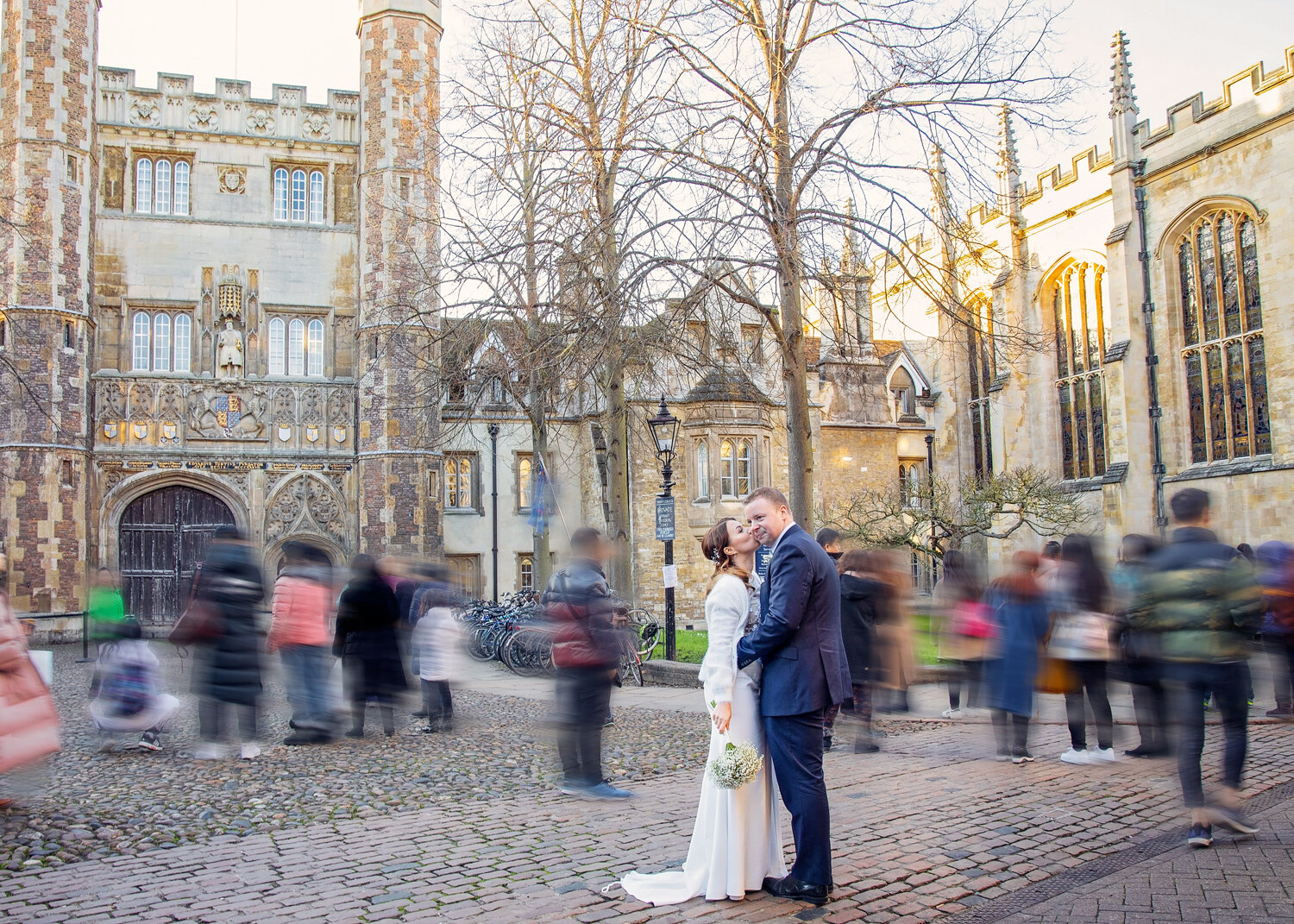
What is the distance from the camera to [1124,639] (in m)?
6.95

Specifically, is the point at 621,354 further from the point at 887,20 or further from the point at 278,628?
the point at 278,628

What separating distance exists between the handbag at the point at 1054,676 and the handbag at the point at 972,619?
643mm

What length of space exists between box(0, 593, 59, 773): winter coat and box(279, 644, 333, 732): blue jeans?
2.72 meters

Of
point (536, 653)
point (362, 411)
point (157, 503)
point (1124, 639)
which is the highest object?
point (362, 411)

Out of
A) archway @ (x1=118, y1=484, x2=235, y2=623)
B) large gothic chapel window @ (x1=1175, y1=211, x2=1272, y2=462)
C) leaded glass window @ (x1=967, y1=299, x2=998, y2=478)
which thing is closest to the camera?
archway @ (x1=118, y1=484, x2=235, y2=623)

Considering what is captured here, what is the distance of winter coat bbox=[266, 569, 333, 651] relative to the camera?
8578 mm

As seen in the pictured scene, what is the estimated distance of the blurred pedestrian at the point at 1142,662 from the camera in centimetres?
538

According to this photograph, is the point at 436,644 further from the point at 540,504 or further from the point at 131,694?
the point at 540,504

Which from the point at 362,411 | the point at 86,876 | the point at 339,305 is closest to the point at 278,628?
the point at 86,876

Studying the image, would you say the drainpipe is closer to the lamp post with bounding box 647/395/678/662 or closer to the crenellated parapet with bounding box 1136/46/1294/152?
the crenellated parapet with bounding box 1136/46/1294/152

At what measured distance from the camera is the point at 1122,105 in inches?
1075

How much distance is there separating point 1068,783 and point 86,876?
5.86 meters

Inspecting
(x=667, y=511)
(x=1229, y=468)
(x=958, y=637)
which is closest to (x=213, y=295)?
(x=667, y=511)

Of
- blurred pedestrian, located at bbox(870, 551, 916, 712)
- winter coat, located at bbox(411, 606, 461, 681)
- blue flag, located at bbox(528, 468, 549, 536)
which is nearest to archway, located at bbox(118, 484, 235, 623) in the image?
blue flag, located at bbox(528, 468, 549, 536)
